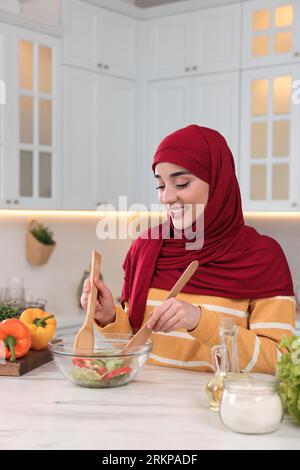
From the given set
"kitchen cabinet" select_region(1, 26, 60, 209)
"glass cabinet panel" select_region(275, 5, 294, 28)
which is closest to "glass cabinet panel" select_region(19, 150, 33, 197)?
"kitchen cabinet" select_region(1, 26, 60, 209)

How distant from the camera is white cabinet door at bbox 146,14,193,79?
418cm

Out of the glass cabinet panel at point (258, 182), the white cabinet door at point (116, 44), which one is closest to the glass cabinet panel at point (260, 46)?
the glass cabinet panel at point (258, 182)

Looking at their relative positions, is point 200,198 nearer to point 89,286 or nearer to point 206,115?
point 89,286

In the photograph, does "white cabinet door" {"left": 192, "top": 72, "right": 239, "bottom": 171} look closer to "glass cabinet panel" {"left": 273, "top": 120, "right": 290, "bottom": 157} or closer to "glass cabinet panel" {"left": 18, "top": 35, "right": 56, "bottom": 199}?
"glass cabinet panel" {"left": 273, "top": 120, "right": 290, "bottom": 157}

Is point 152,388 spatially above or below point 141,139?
below

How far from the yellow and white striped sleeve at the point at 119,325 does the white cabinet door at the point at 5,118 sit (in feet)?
5.78

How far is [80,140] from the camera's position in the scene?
405 centimetres

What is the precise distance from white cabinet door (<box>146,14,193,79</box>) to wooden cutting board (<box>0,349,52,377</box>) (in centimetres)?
264

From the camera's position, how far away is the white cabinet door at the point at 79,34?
3934mm

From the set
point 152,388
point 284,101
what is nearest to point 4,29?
point 284,101

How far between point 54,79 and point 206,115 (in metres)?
0.89

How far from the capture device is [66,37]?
12.9ft

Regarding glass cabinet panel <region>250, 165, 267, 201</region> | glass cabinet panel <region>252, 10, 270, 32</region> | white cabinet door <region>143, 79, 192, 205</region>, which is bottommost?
glass cabinet panel <region>250, 165, 267, 201</region>
